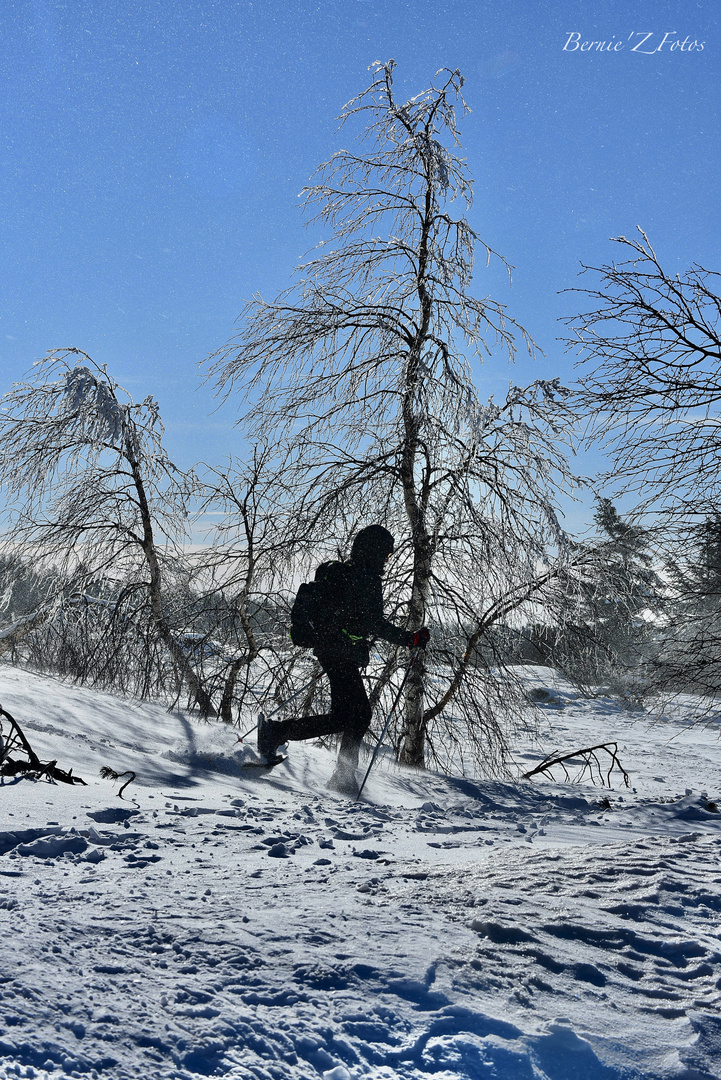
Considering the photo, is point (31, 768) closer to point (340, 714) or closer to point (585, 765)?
point (340, 714)

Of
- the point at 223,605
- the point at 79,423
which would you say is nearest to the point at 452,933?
the point at 223,605

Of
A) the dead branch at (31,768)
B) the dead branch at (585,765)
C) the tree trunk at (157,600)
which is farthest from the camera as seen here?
the tree trunk at (157,600)

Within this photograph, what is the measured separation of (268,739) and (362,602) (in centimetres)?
148

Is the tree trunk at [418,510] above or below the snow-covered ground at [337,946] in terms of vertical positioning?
above

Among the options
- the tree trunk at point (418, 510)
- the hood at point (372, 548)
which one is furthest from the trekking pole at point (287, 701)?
the hood at point (372, 548)

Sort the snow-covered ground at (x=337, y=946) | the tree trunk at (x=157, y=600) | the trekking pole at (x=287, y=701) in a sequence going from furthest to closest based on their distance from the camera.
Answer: the tree trunk at (x=157, y=600), the trekking pole at (x=287, y=701), the snow-covered ground at (x=337, y=946)

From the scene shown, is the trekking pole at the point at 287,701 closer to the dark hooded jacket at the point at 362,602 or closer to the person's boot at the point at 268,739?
the person's boot at the point at 268,739

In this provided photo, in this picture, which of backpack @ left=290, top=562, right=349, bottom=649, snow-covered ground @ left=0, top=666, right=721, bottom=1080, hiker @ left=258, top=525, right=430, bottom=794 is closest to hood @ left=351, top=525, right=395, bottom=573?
hiker @ left=258, top=525, right=430, bottom=794

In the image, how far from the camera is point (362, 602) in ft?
18.7

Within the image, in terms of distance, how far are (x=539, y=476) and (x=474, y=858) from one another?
16.1 ft

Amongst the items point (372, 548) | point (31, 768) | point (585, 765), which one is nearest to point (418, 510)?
point (372, 548)

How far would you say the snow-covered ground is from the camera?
157 cm

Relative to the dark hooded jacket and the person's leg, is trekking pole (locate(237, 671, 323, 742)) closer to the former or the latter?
the person's leg

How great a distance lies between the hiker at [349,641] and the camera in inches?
224
